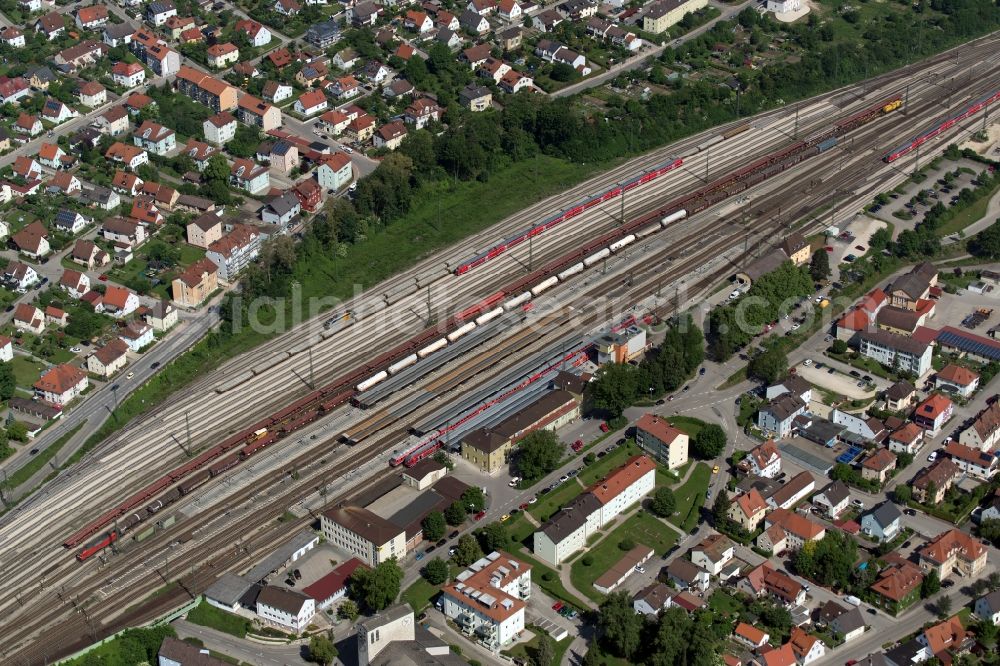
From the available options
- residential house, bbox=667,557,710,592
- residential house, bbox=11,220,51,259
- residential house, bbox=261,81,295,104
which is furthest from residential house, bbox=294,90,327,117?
residential house, bbox=667,557,710,592

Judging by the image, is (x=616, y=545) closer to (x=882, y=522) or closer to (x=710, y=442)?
(x=710, y=442)

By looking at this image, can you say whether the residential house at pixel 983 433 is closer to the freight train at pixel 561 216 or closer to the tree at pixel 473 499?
the tree at pixel 473 499

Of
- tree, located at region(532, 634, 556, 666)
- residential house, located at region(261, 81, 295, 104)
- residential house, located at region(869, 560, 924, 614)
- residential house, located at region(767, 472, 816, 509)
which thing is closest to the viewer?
tree, located at region(532, 634, 556, 666)

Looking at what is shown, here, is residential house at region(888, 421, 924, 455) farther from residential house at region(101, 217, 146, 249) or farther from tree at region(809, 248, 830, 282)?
residential house at region(101, 217, 146, 249)

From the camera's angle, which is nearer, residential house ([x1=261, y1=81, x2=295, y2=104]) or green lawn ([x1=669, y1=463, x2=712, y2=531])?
green lawn ([x1=669, y1=463, x2=712, y2=531])

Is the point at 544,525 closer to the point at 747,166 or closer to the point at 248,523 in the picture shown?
the point at 248,523

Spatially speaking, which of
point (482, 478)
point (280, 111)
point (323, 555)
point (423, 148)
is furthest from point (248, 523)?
point (280, 111)
